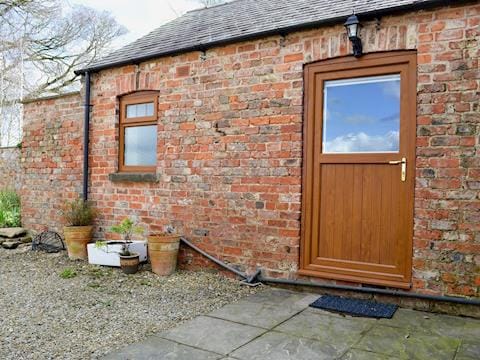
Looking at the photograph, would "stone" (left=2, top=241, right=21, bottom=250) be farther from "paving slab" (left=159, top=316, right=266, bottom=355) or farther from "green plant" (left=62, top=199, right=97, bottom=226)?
"paving slab" (left=159, top=316, right=266, bottom=355)

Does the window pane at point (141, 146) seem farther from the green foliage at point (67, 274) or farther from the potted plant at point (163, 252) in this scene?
the green foliage at point (67, 274)

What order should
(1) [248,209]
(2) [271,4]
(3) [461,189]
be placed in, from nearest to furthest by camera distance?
(3) [461,189] < (1) [248,209] < (2) [271,4]

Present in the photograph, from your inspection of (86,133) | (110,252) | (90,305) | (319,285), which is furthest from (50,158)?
(319,285)

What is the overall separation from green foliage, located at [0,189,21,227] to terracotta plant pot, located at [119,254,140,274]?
3.53 m

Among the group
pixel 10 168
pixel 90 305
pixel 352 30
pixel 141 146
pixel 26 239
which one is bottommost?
pixel 90 305

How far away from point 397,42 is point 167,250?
131 inches

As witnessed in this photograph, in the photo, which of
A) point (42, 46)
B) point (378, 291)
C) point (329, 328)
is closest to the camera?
point (329, 328)

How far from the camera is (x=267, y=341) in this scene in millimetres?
3129

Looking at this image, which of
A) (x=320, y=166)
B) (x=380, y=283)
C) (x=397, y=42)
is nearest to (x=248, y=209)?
(x=320, y=166)

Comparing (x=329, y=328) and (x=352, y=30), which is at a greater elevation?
(x=352, y=30)

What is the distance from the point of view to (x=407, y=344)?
10.1 ft

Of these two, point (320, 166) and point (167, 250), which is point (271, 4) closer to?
point (320, 166)

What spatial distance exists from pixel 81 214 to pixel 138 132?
1462 millimetres

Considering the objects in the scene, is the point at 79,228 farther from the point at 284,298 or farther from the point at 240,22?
the point at 240,22
